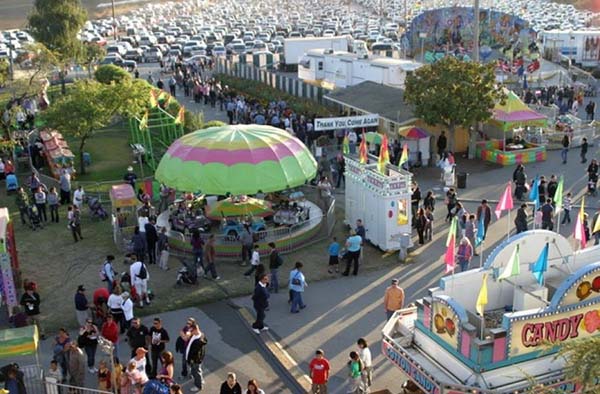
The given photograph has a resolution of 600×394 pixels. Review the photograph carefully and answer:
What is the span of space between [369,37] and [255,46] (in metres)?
13.2

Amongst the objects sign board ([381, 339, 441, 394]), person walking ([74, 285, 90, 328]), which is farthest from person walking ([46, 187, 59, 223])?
sign board ([381, 339, 441, 394])

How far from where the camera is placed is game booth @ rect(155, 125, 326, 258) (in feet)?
67.4

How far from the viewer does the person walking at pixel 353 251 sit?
61.4ft

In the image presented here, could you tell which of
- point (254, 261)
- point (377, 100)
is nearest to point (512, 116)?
point (377, 100)

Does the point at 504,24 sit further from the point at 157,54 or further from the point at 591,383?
the point at 591,383

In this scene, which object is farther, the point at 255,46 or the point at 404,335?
the point at 255,46

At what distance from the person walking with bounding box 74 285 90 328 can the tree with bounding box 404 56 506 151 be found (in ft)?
55.4

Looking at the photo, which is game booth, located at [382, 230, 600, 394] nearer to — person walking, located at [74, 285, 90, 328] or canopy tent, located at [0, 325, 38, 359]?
canopy tent, located at [0, 325, 38, 359]

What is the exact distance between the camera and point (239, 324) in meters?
16.7

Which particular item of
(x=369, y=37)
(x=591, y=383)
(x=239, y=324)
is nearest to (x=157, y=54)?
(x=369, y=37)

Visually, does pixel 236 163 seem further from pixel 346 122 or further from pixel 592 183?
pixel 592 183

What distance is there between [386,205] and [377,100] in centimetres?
1363

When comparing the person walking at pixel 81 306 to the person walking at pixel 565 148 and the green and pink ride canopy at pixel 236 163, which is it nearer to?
the green and pink ride canopy at pixel 236 163

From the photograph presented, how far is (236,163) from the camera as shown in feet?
68.0
